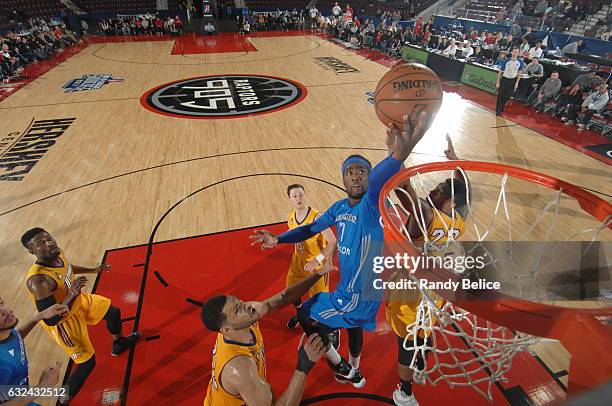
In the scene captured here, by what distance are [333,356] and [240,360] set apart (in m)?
1.17

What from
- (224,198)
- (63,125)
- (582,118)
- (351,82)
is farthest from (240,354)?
(351,82)

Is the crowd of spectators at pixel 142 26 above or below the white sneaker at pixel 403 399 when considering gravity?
above

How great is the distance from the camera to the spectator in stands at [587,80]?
9031mm

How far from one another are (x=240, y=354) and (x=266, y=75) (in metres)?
11.8

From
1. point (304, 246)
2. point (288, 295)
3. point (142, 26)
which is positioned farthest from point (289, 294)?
point (142, 26)

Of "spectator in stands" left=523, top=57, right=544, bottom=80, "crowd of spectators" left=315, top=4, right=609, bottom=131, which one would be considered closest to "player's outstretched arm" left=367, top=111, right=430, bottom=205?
"crowd of spectators" left=315, top=4, right=609, bottom=131

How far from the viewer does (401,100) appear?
109 inches

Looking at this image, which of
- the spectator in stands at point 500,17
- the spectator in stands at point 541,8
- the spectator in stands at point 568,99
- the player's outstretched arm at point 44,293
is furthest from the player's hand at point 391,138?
the spectator in stands at point 500,17

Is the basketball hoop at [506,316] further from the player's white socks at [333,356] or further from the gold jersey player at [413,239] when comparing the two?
the player's white socks at [333,356]

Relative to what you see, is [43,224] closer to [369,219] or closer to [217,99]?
[369,219]

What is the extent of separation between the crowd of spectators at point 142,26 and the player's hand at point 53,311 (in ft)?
71.1

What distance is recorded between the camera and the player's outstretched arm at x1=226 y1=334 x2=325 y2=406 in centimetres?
200

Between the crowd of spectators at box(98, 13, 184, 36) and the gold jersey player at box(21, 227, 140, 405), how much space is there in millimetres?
21216

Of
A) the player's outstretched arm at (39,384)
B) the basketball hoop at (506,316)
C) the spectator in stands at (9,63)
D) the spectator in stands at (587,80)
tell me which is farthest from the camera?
the spectator in stands at (9,63)
